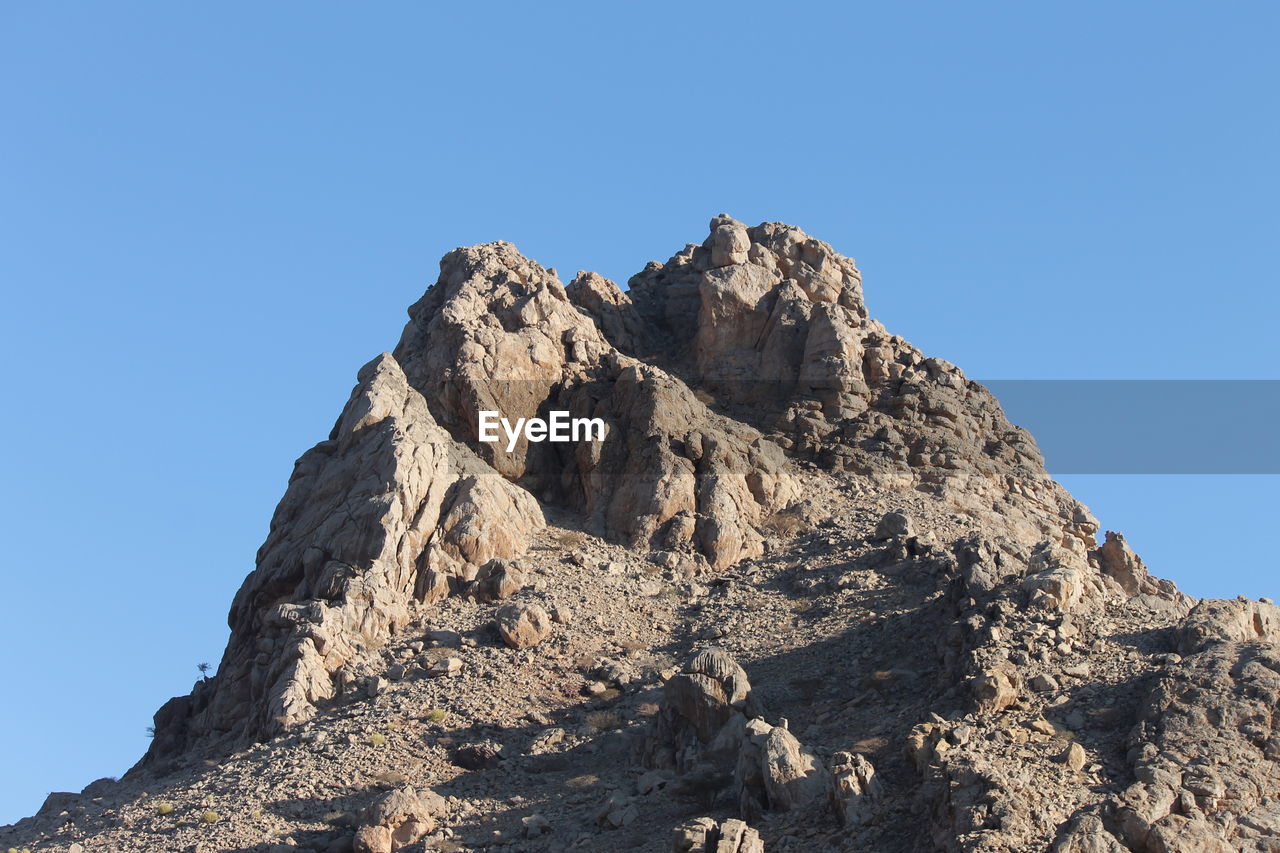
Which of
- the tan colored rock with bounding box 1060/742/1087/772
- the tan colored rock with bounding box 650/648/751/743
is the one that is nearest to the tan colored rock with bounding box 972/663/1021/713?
the tan colored rock with bounding box 1060/742/1087/772

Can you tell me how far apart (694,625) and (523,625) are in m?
5.67

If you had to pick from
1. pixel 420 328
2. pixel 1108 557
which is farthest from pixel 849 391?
pixel 420 328

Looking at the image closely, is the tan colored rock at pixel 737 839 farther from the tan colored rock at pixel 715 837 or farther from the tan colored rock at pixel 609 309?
the tan colored rock at pixel 609 309

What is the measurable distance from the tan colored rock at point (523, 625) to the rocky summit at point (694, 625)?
5.5 inches

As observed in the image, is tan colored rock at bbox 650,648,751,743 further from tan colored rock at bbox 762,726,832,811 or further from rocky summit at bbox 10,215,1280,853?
tan colored rock at bbox 762,726,832,811

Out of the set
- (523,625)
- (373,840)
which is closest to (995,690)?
(373,840)

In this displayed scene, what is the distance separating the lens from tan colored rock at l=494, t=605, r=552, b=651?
56.7 meters

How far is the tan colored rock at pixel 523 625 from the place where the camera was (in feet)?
186

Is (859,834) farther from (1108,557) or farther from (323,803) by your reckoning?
(1108,557)

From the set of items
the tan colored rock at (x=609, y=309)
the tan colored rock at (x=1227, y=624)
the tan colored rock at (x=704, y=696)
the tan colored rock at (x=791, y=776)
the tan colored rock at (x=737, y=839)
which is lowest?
the tan colored rock at (x=737, y=839)

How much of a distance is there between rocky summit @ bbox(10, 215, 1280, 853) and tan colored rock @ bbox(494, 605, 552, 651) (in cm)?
14

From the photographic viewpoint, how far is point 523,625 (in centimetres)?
5675

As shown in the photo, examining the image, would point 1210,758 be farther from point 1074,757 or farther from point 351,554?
point 351,554

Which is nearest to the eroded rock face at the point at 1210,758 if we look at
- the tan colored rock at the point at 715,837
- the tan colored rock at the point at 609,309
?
the tan colored rock at the point at 715,837
